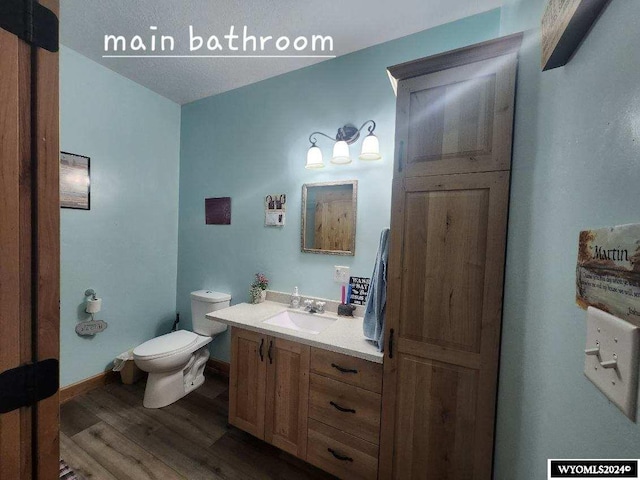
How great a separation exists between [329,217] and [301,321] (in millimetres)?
814

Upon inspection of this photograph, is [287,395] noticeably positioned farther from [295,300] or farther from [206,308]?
[206,308]

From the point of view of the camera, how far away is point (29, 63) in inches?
21.3

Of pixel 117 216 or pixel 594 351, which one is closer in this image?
pixel 594 351

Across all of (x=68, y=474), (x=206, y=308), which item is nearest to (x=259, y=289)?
(x=206, y=308)

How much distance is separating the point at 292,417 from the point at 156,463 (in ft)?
2.86

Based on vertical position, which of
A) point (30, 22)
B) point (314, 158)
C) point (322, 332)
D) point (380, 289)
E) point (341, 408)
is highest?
point (314, 158)

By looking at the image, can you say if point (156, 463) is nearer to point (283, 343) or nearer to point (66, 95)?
point (283, 343)

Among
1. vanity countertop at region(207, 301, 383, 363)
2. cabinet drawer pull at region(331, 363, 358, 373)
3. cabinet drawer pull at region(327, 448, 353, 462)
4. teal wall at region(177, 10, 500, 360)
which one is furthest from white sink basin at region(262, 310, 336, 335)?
cabinet drawer pull at region(327, 448, 353, 462)

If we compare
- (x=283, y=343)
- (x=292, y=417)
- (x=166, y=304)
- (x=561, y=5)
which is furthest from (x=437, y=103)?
(x=166, y=304)

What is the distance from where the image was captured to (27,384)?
54cm

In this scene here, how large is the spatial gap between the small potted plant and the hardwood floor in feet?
2.90

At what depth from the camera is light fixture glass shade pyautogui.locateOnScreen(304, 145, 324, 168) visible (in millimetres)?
1835

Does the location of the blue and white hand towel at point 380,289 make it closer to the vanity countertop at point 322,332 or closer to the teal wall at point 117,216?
the vanity countertop at point 322,332

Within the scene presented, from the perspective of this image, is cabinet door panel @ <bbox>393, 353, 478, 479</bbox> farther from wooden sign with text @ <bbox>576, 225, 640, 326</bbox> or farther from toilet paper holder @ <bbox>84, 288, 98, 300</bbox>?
toilet paper holder @ <bbox>84, 288, 98, 300</bbox>
